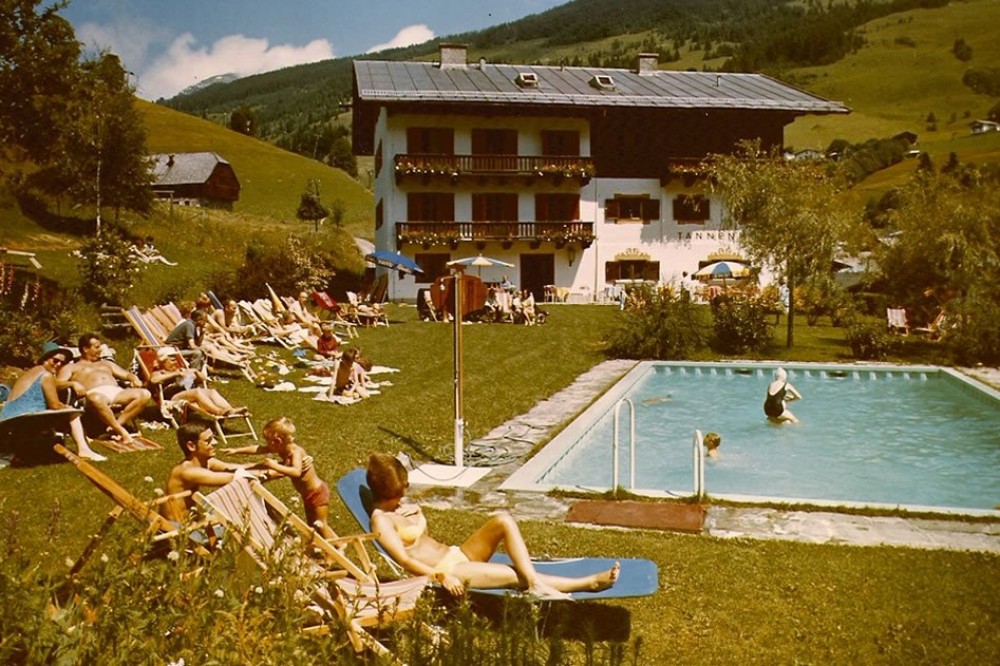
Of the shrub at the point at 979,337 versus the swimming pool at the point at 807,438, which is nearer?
the swimming pool at the point at 807,438

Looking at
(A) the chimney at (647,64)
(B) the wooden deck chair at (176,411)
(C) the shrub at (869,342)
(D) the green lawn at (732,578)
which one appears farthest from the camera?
(A) the chimney at (647,64)

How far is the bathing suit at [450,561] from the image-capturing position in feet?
16.3

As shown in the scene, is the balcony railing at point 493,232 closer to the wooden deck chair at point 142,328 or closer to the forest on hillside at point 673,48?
the wooden deck chair at point 142,328

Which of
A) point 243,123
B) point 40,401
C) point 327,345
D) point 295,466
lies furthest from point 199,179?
point 295,466

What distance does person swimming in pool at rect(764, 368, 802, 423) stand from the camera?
13.7 metres

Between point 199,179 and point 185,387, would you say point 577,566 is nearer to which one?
point 185,387

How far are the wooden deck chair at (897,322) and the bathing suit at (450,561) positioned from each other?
1872 centimetres

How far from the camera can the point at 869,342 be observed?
62.3ft

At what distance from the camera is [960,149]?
271ft

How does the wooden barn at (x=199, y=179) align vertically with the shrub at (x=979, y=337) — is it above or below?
above

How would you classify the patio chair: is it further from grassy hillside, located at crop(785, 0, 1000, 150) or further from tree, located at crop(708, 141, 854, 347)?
grassy hillside, located at crop(785, 0, 1000, 150)

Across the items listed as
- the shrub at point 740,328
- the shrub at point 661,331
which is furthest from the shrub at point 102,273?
the shrub at point 740,328

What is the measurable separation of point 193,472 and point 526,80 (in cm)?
3342

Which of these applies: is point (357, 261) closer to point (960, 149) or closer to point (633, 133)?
point (633, 133)
